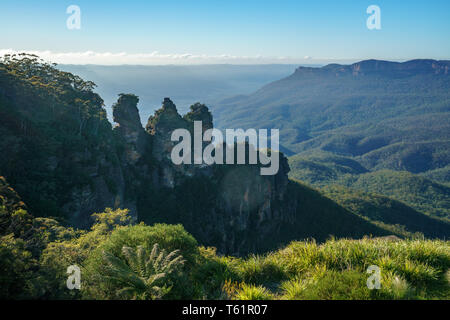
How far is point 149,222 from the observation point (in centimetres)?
3716

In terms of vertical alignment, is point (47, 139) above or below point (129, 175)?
above

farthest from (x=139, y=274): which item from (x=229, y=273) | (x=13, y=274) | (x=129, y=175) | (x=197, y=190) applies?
(x=197, y=190)

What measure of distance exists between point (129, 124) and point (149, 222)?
1497 centimetres

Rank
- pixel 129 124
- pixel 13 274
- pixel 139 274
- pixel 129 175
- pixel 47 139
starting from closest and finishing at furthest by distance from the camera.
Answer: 1. pixel 13 274
2. pixel 139 274
3. pixel 47 139
4. pixel 129 175
5. pixel 129 124

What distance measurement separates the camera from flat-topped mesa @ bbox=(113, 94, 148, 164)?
40.0 metres

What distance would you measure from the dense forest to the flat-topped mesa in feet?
0.54

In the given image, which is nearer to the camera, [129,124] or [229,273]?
[229,273]

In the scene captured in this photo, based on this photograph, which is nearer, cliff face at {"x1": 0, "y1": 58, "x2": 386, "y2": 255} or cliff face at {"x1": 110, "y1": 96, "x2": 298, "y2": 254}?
cliff face at {"x1": 0, "y1": 58, "x2": 386, "y2": 255}

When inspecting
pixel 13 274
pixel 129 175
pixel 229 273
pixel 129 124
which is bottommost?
pixel 129 175

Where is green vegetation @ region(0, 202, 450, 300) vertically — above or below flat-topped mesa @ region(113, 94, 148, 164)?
below

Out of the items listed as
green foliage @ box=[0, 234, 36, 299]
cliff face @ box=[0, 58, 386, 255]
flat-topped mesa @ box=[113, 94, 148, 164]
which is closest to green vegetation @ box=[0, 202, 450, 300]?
green foliage @ box=[0, 234, 36, 299]

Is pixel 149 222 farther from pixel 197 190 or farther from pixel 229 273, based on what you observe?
pixel 229 273

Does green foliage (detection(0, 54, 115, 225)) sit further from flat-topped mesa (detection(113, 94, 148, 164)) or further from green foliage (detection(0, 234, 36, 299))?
green foliage (detection(0, 234, 36, 299))
